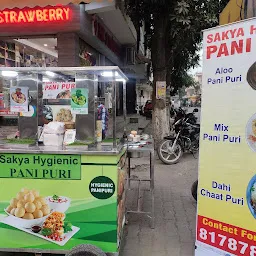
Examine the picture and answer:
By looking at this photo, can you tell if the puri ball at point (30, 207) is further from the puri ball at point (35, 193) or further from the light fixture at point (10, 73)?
the light fixture at point (10, 73)

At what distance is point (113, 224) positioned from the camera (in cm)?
283

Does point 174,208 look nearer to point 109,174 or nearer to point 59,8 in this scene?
point 109,174

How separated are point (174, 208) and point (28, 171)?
8.47ft

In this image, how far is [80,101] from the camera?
316 cm

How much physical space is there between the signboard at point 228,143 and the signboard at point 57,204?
0.88m

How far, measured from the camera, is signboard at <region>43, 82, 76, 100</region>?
357 cm

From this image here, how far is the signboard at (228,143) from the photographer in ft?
8.16

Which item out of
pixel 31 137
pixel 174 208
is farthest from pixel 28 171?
pixel 174 208

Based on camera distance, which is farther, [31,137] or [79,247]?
[31,137]

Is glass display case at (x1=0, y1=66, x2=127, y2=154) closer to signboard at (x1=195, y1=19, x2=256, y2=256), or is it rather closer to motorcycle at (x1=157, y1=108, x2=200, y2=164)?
signboard at (x1=195, y1=19, x2=256, y2=256)

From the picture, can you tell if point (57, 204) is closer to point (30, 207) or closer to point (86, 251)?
point (30, 207)

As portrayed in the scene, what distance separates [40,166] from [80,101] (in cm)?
77

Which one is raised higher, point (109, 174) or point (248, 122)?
point (248, 122)

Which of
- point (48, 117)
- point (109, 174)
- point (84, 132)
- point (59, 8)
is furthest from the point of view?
point (59, 8)
